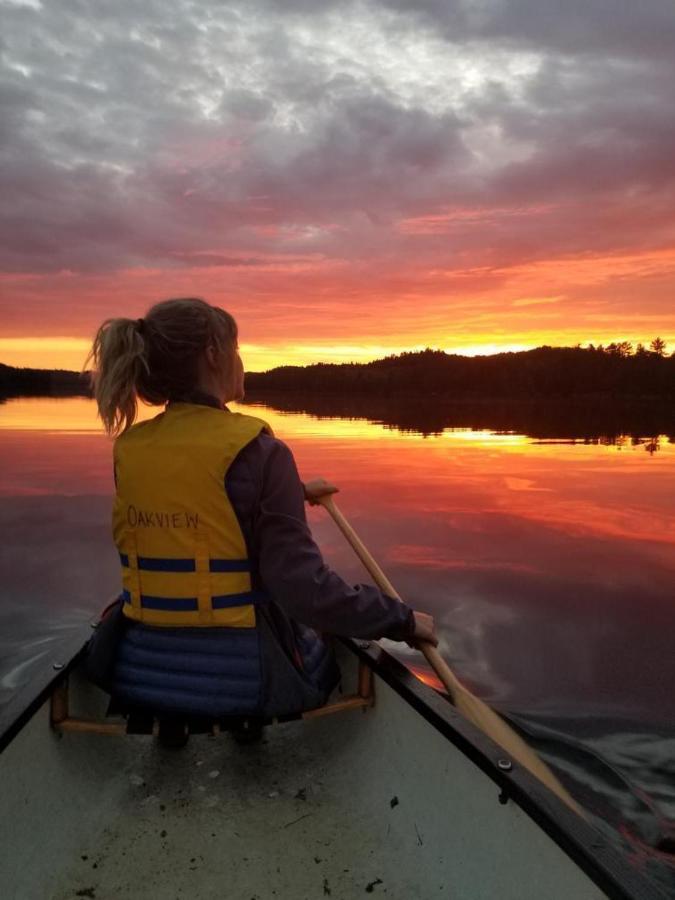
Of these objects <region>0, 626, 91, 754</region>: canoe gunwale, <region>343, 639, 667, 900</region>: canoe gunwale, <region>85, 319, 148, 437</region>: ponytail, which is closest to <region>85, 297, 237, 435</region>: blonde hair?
<region>85, 319, 148, 437</region>: ponytail

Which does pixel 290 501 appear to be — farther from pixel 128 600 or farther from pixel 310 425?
pixel 310 425

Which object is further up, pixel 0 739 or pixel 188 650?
pixel 188 650

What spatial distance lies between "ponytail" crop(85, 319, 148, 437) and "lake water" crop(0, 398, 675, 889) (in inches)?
106

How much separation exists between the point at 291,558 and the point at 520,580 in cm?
572

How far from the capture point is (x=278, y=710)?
7.58 feet

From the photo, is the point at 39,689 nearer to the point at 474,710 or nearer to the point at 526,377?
the point at 474,710

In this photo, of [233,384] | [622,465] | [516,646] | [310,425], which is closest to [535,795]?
[233,384]

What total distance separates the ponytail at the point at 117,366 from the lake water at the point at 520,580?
2.70 metres

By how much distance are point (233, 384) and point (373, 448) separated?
16627 mm

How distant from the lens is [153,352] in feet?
7.56

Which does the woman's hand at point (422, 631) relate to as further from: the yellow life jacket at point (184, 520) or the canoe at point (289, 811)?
the yellow life jacket at point (184, 520)

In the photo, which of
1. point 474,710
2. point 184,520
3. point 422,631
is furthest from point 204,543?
point 474,710

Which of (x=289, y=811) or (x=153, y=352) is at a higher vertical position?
(x=153, y=352)

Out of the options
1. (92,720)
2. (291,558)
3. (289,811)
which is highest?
(291,558)
